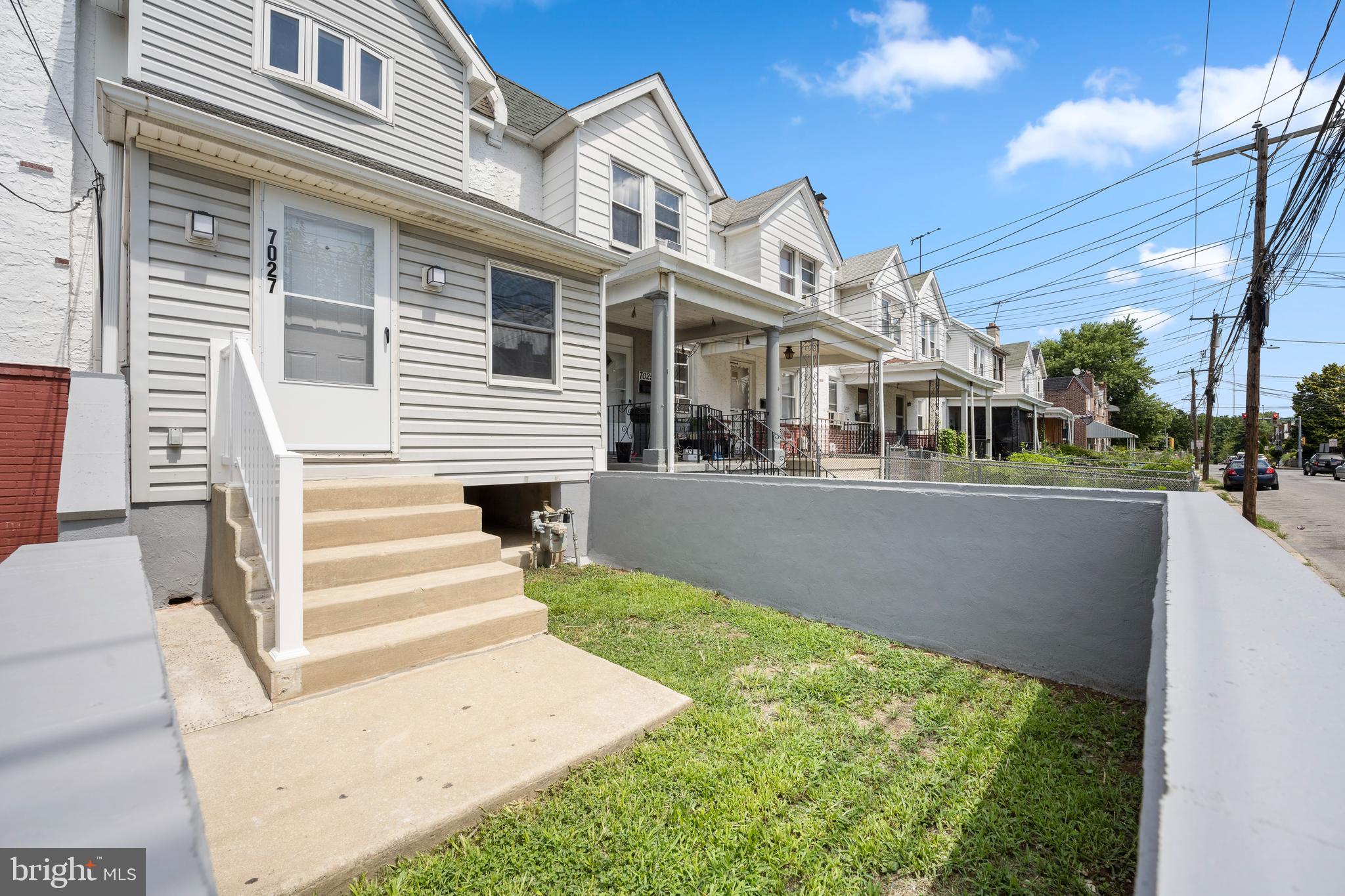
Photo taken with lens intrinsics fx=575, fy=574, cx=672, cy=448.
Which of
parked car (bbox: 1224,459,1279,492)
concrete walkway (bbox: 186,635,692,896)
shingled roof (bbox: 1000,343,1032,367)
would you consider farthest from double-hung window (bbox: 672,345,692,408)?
shingled roof (bbox: 1000,343,1032,367)

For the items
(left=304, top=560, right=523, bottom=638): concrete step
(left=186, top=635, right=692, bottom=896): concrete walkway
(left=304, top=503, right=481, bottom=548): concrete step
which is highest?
(left=304, top=503, right=481, bottom=548): concrete step

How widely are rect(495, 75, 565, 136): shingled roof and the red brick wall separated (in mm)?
7084

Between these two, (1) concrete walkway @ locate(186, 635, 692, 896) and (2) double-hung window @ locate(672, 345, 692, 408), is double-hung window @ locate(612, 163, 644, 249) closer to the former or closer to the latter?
(2) double-hung window @ locate(672, 345, 692, 408)

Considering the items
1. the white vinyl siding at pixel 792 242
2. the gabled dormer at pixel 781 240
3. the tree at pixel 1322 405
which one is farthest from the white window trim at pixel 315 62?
the tree at pixel 1322 405

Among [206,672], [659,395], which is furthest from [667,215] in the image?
[206,672]

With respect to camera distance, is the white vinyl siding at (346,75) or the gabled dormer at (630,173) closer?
the white vinyl siding at (346,75)

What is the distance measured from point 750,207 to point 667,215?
12.0ft

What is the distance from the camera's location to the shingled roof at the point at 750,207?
43.2 feet

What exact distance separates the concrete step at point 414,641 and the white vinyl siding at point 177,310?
2112 millimetres

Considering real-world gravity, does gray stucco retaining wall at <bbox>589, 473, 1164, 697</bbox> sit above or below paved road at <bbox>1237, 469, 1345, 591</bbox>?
above

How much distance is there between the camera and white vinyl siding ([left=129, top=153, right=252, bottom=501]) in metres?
4.16

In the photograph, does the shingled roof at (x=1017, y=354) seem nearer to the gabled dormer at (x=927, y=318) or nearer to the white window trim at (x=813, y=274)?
the gabled dormer at (x=927, y=318)

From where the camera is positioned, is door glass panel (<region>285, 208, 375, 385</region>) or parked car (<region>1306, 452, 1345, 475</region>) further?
parked car (<region>1306, 452, 1345, 475</region>)

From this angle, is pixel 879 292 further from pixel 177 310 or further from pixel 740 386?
pixel 177 310
